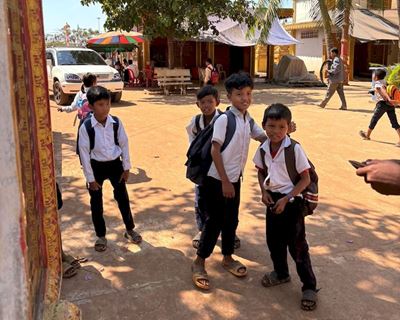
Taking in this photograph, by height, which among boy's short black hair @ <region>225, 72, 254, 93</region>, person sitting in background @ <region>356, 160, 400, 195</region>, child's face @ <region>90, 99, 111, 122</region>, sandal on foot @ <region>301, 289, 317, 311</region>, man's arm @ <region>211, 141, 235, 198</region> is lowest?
sandal on foot @ <region>301, 289, 317, 311</region>

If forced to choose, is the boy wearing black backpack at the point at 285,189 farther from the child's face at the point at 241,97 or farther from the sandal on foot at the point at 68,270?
the sandal on foot at the point at 68,270

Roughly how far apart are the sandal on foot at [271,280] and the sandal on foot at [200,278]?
0.41 metres

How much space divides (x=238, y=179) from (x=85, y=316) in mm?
1369

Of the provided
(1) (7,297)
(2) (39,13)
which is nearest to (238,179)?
(2) (39,13)

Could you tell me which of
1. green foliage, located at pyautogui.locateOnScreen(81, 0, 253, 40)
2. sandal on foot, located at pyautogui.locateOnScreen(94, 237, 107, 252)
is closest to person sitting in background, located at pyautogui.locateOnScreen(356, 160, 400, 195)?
sandal on foot, located at pyautogui.locateOnScreen(94, 237, 107, 252)

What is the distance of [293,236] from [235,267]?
2.05 ft

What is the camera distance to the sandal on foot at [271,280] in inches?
130

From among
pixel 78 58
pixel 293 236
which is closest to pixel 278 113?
pixel 293 236

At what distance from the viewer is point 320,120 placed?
10.2 meters

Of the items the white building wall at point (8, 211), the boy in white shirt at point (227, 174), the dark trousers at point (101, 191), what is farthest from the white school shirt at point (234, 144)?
the white building wall at point (8, 211)

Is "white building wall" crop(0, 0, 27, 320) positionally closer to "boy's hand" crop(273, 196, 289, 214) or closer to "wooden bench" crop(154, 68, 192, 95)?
"boy's hand" crop(273, 196, 289, 214)

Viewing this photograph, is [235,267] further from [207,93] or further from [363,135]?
[363,135]

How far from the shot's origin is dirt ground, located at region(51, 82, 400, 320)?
304 centimetres

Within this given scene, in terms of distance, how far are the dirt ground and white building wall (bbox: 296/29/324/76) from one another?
19656 millimetres
